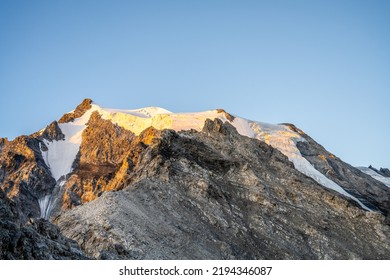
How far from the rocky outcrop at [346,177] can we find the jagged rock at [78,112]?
280ft

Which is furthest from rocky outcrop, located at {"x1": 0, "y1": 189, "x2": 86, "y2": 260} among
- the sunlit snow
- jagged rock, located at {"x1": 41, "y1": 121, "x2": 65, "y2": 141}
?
jagged rock, located at {"x1": 41, "y1": 121, "x2": 65, "y2": 141}

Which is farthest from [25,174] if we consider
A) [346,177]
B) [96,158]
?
[346,177]

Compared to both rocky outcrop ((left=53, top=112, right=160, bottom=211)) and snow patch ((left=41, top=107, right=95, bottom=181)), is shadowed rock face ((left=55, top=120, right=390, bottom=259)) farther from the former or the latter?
snow patch ((left=41, top=107, right=95, bottom=181))

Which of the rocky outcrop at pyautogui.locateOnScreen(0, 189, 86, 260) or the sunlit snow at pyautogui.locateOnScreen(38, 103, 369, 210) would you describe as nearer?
the rocky outcrop at pyautogui.locateOnScreen(0, 189, 86, 260)

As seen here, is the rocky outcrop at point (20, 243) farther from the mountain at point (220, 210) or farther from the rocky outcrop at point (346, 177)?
the rocky outcrop at point (346, 177)

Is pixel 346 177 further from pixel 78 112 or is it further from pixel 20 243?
pixel 78 112

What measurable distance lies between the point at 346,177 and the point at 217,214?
63.2 metres

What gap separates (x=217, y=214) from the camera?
62094mm

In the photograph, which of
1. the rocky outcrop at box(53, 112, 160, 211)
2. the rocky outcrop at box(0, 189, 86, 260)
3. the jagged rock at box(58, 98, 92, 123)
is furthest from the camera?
the jagged rock at box(58, 98, 92, 123)

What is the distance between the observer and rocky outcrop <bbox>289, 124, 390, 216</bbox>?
99312 millimetres

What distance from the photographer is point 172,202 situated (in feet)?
202

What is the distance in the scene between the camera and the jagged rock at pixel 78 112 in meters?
190

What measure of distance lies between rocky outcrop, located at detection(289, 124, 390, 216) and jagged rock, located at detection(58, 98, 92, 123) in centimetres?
8540
